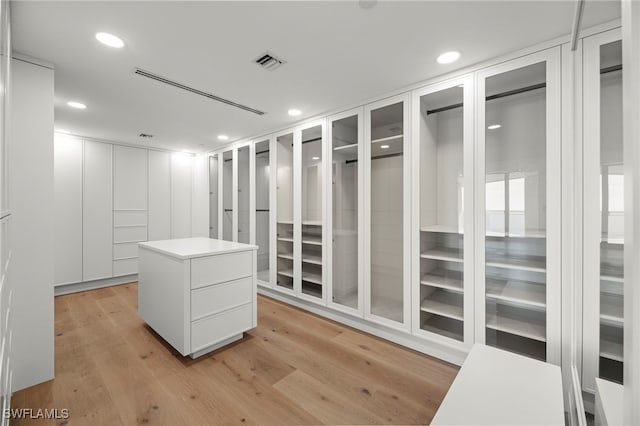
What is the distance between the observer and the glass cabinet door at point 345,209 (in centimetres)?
293

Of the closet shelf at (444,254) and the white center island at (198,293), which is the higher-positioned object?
the closet shelf at (444,254)

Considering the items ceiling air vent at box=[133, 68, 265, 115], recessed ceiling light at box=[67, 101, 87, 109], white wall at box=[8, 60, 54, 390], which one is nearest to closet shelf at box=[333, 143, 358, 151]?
ceiling air vent at box=[133, 68, 265, 115]

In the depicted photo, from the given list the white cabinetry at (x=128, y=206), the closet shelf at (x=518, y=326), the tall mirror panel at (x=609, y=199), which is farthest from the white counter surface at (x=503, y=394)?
the white cabinetry at (x=128, y=206)

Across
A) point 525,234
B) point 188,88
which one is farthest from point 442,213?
point 188,88

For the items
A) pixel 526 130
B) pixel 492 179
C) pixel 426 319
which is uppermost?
pixel 526 130

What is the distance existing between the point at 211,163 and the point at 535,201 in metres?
5.08

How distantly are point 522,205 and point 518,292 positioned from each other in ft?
2.18

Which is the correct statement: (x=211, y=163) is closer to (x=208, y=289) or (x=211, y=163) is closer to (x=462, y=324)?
(x=208, y=289)

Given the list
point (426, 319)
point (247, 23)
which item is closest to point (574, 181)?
point (426, 319)

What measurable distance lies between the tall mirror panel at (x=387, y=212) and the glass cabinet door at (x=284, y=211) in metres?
1.27

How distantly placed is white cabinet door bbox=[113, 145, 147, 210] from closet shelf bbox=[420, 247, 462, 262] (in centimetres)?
487

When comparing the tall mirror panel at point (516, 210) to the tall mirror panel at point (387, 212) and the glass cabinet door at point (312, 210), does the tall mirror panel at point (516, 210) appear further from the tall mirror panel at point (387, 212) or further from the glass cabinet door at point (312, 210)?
→ the glass cabinet door at point (312, 210)

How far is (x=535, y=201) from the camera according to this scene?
1.95m

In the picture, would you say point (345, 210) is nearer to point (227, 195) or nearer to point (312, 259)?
point (312, 259)
